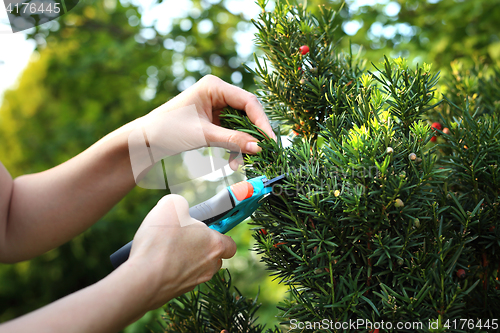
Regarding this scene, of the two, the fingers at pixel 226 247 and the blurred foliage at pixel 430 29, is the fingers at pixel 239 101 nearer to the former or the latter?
the fingers at pixel 226 247

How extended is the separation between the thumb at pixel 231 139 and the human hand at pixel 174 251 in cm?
14

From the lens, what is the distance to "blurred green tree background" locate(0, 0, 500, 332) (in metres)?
1.63

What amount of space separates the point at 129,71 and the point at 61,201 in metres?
1.82

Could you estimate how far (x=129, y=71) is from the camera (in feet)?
8.07

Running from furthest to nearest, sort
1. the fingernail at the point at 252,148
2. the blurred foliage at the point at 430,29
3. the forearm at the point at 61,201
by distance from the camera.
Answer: the blurred foliage at the point at 430,29 → the forearm at the point at 61,201 → the fingernail at the point at 252,148

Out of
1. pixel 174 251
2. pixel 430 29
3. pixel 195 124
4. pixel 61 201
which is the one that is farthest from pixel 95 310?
pixel 430 29

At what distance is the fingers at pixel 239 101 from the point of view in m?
0.60

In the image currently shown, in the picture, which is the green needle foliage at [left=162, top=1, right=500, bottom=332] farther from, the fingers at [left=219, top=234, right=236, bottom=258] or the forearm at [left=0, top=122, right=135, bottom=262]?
the forearm at [left=0, top=122, right=135, bottom=262]

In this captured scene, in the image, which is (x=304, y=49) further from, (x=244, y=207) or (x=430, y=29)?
(x=430, y=29)

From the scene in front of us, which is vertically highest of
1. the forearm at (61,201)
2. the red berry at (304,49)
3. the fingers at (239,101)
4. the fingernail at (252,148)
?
Result: the red berry at (304,49)

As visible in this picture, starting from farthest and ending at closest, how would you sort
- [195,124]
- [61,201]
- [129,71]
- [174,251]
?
[129,71]
[61,201]
[195,124]
[174,251]

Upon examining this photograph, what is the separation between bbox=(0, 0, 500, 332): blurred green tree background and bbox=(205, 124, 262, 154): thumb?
9 centimetres

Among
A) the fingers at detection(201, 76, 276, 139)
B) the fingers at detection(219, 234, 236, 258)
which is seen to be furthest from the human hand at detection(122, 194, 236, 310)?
the fingers at detection(201, 76, 276, 139)

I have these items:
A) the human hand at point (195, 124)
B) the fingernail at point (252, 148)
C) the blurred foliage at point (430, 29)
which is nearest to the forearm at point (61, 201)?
the human hand at point (195, 124)
